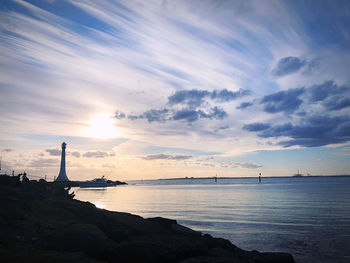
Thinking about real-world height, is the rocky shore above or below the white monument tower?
below

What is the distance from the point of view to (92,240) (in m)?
13.7

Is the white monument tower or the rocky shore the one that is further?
the white monument tower

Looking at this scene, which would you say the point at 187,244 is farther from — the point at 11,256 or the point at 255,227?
the point at 255,227

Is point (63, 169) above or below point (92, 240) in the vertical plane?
above

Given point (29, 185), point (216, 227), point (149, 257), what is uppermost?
point (29, 185)

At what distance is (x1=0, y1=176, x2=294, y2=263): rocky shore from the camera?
11.8 metres

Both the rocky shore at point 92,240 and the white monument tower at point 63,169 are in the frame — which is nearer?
the rocky shore at point 92,240

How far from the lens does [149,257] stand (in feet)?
39.7

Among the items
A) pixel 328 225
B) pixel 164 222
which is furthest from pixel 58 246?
pixel 328 225

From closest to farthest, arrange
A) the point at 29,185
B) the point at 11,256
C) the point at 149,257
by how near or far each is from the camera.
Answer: the point at 11,256 < the point at 149,257 < the point at 29,185

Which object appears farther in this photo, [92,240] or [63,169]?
[63,169]

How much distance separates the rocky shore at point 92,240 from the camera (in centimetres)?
1180

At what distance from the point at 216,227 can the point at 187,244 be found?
18.9 meters

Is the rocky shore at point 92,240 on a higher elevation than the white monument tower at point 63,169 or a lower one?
lower
